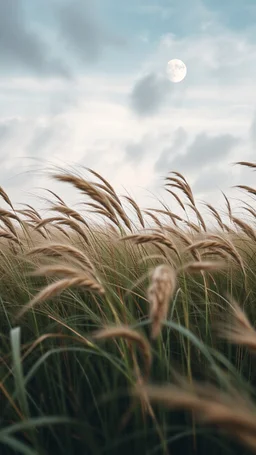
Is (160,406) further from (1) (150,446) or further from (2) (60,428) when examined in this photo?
(2) (60,428)

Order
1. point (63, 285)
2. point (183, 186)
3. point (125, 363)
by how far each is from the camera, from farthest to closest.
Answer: point (183, 186) → point (125, 363) → point (63, 285)

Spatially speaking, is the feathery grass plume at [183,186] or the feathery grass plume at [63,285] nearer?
the feathery grass plume at [63,285]

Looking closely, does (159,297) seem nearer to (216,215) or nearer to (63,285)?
(63,285)

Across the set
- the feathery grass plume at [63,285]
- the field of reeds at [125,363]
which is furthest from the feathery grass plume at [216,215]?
the feathery grass plume at [63,285]

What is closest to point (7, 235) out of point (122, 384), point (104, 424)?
point (122, 384)

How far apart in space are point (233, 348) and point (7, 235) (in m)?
1.07

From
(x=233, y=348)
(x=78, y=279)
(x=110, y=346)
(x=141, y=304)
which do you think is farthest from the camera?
(x=141, y=304)

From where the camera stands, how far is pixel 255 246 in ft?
10.2

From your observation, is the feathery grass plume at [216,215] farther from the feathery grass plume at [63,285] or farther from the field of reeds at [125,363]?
the feathery grass plume at [63,285]

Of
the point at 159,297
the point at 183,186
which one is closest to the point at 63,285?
the point at 159,297

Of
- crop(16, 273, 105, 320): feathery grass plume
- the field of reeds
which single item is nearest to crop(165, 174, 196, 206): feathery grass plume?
the field of reeds

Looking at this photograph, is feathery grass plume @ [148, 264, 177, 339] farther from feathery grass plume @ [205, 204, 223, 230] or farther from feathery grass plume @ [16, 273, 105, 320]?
feathery grass plume @ [205, 204, 223, 230]

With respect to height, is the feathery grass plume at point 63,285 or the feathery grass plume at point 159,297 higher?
the feathery grass plume at point 63,285

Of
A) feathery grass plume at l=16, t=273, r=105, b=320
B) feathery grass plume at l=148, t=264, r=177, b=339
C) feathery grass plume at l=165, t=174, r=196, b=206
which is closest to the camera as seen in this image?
feathery grass plume at l=148, t=264, r=177, b=339
